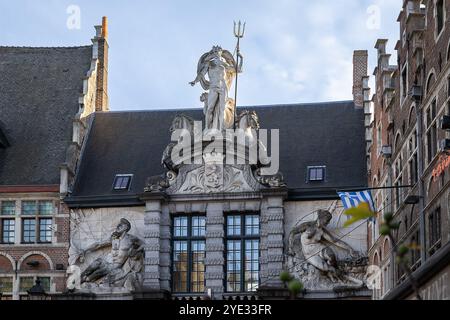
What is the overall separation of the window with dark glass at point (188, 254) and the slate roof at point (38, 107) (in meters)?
5.63

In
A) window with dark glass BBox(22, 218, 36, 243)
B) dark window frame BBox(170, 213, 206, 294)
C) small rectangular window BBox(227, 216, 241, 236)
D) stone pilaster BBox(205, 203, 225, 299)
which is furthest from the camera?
window with dark glass BBox(22, 218, 36, 243)

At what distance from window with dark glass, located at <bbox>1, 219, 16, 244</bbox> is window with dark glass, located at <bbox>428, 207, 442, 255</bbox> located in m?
20.4

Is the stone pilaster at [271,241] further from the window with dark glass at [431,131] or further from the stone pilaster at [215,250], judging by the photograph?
the window with dark glass at [431,131]

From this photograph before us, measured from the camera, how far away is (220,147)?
153ft

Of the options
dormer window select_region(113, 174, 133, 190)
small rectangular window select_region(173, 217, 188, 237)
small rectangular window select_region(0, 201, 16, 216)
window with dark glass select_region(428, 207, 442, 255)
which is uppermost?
dormer window select_region(113, 174, 133, 190)

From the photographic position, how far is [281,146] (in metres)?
49.6

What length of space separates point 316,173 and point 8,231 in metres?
12.0

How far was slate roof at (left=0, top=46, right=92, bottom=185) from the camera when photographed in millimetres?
49906

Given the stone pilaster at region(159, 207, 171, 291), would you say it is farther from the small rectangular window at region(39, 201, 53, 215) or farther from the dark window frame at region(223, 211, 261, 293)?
the small rectangular window at region(39, 201, 53, 215)

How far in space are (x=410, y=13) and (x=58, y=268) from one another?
60.0 feet

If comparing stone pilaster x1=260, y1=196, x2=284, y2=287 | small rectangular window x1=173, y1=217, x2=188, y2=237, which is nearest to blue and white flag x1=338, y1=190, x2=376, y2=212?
stone pilaster x1=260, y1=196, x2=284, y2=287

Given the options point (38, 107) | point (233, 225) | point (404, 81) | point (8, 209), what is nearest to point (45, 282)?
point (8, 209)

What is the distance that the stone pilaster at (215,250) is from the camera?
45938 millimetres
